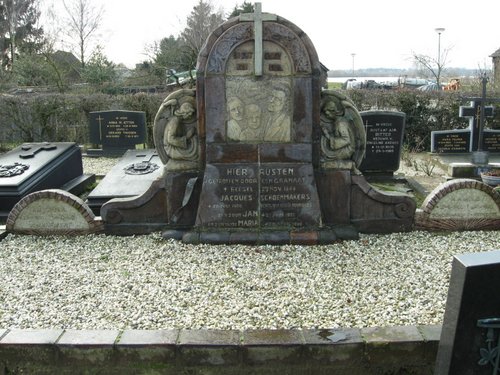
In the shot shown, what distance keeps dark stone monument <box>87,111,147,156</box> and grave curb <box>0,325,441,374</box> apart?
10.4 m

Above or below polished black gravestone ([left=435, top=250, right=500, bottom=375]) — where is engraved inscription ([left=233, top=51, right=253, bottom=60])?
above

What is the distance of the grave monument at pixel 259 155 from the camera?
600cm

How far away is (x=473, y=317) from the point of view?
8.17 ft

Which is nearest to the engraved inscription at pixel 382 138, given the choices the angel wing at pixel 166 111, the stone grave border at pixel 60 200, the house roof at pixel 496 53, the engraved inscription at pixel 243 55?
the engraved inscription at pixel 243 55

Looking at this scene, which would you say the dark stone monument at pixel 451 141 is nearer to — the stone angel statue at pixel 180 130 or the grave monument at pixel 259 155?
the grave monument at pixel 259 155

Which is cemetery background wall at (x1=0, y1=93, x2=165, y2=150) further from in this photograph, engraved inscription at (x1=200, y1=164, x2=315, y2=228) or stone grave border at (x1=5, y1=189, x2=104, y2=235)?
engraved inscription at (x1=200, y1=164, x2=315, y2=228)

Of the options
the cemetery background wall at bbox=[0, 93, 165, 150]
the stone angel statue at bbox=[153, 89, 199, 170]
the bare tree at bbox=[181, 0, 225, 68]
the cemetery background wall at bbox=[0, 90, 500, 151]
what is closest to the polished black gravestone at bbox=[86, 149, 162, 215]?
the stone angel statue at bbox=[153, 89, 199, 170]

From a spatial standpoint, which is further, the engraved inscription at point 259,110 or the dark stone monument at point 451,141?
the dark stone monument at point 451,141

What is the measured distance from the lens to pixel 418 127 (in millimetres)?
15469

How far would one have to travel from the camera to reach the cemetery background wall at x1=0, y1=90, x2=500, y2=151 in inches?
611

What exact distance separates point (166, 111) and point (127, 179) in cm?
260

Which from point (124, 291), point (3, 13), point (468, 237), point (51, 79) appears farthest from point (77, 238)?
point (3, 13)

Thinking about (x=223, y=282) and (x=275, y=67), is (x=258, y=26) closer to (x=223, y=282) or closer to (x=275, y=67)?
(x=275, y=67)

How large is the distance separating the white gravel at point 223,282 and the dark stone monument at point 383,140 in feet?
13.5
